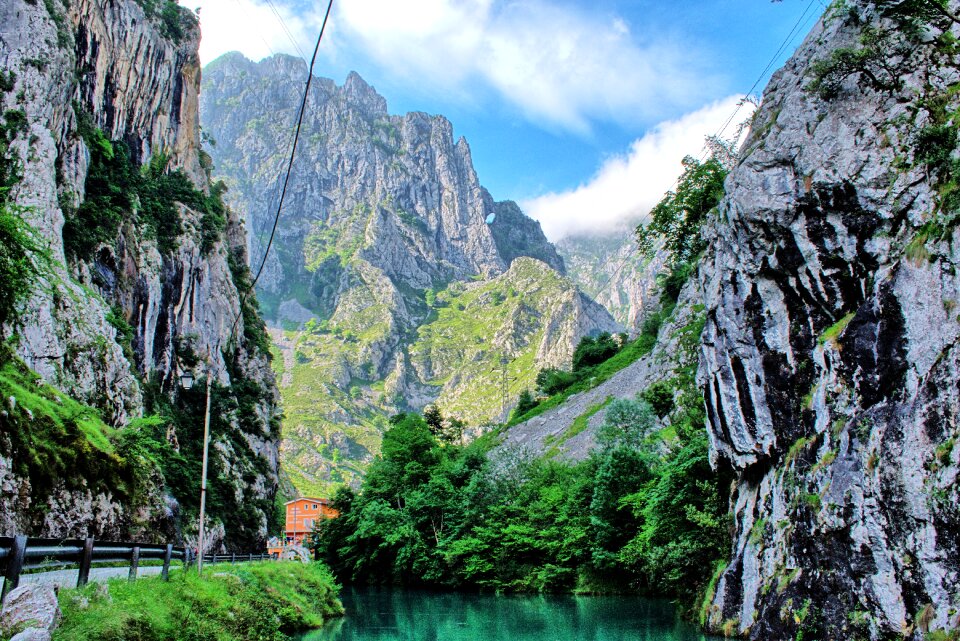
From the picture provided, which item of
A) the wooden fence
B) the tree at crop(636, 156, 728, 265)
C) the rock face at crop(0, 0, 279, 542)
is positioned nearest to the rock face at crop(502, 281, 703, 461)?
the tree at crop(636, 156, 728, 265)

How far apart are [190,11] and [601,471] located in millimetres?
73570

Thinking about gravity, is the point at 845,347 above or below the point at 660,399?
below

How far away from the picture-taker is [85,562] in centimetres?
1094

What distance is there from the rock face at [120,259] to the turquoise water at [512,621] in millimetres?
10208

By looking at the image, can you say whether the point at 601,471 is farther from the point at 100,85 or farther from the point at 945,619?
the point at 100,85

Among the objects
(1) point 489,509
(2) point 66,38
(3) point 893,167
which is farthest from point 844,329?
(2) point 66,38

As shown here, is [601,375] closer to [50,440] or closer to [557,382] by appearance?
[557,382]

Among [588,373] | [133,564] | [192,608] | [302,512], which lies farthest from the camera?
[302,512]

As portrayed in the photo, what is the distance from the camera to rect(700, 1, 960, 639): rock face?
1360 centimetres

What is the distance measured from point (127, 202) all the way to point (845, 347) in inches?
1943

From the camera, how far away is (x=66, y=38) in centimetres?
3912

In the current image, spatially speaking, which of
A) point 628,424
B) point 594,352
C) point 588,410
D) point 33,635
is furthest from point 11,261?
point 594,352

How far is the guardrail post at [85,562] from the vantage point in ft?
35.5

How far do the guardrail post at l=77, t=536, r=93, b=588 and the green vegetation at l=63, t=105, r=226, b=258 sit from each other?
31.8 m
